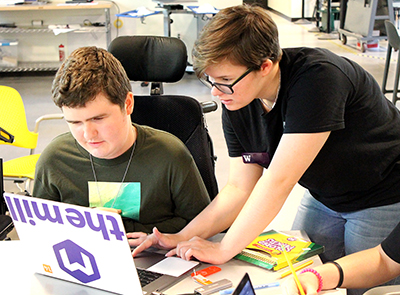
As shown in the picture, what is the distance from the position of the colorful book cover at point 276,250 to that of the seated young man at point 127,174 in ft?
0.84

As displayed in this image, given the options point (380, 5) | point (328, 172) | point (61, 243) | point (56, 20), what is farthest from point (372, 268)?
point (380, 5)

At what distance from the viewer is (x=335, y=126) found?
1151 millimetres

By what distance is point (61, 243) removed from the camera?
1.03 metres

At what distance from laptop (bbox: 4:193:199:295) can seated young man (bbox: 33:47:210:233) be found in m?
0.32

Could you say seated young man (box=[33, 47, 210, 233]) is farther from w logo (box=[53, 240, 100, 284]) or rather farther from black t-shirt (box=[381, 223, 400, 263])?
black t-shirt (box=[381, 223, 400, 263])

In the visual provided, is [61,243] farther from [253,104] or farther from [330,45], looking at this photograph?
[330,45]

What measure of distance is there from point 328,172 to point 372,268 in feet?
1.03

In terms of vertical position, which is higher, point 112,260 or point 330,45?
point 112,260

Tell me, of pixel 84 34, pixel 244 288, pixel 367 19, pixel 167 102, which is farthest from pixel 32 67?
pixel 244 288

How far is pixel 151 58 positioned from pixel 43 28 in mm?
5176

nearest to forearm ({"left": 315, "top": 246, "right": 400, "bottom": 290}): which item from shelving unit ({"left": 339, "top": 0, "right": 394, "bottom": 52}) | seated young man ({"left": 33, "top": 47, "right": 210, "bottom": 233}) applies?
seated young man ({"left": 33, "top": 47, "right": 210, "bottom": 233})

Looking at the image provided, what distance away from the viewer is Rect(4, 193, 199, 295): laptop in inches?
37.2

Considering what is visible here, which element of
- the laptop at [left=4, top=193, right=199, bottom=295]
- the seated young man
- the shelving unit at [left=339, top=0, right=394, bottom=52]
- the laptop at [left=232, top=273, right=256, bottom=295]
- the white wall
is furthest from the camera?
the shelving unit at [left=339, top=0, right=394, bottom=52]

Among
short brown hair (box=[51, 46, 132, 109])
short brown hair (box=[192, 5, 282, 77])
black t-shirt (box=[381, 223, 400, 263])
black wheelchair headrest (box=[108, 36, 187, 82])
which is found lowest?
black t-shirt (box=[381, 223, 400, 263])
